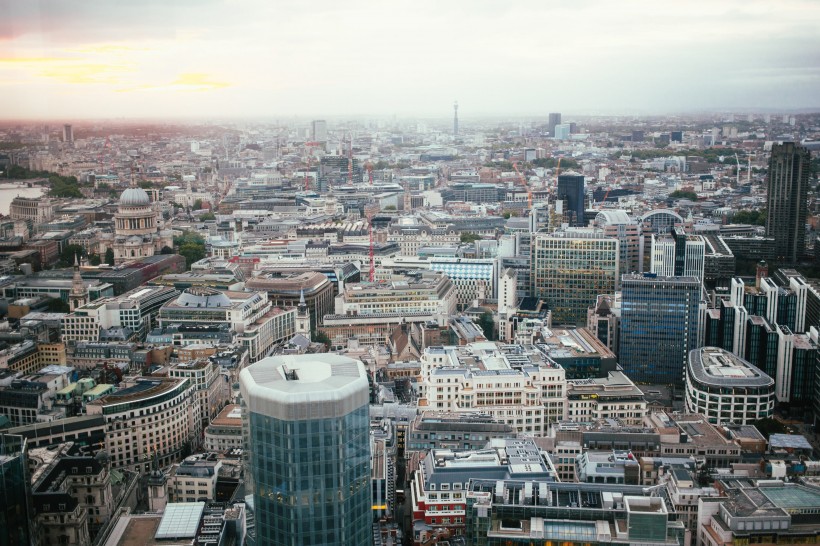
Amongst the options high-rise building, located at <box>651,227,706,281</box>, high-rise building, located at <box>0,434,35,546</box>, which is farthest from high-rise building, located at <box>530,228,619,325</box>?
high-rise building, located at <box>0,434,35,546</box>

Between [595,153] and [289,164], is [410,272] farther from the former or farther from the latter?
[595,153]

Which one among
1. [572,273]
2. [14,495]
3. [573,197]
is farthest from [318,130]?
[14,495]

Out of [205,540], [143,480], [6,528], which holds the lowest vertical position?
[143,480]

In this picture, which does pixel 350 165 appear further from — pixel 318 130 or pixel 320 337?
pixel 320 337

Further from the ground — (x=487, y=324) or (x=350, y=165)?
(x=350, y=165)

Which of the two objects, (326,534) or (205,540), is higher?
(326,534)

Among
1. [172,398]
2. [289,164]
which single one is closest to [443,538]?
[172,398]
